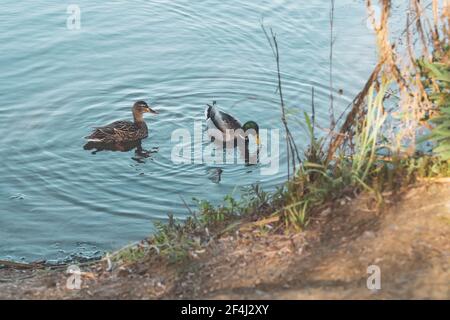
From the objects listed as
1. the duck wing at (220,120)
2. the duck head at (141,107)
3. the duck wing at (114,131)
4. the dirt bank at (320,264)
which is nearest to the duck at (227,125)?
the duck wing at (220,120)

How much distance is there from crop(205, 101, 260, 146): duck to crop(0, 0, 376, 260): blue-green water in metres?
0.39

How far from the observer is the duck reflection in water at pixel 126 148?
12250mm

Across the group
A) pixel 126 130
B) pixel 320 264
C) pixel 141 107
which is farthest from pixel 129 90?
pixel 320 264

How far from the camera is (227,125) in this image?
41.0ft

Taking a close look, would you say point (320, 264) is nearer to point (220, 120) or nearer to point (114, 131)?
point (220, 120)

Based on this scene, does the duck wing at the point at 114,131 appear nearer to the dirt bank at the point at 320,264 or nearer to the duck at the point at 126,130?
the duck at the point at 126,130

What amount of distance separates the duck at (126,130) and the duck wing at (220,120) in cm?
92

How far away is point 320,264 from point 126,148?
25.1ft

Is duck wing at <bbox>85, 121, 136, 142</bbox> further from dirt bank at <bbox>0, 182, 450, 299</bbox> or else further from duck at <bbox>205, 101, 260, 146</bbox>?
dirt bank at <bbox>0, 182, 450, 299</bbox>

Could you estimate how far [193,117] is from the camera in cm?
1326

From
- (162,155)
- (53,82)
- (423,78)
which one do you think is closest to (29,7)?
(53,82)

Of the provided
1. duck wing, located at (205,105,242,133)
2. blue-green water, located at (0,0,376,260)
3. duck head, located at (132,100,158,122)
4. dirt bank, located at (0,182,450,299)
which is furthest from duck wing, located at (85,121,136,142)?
dirt bank, located at (0,182,450,299)

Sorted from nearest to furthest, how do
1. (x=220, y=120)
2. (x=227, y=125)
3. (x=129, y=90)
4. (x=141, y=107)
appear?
(x=227, y=125) < (x=220, y=120) < (x=141, y=107) < (x=129, y=90)

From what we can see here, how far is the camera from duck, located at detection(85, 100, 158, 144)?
1232cm
